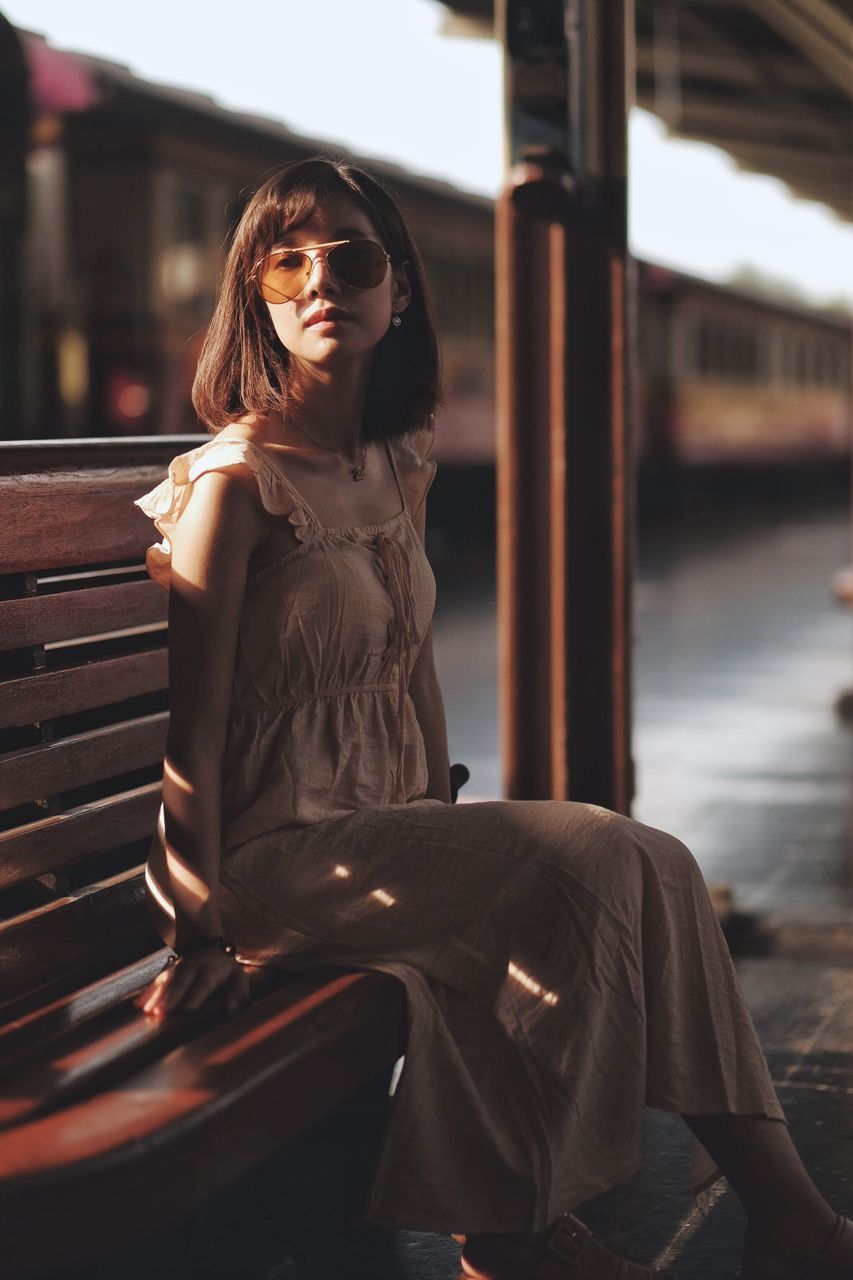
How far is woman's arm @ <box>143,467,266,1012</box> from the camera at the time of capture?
233 centimetres

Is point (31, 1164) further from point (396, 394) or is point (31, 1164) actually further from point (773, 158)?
point (773, 158)

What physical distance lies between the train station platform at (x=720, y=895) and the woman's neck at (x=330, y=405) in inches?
44.1

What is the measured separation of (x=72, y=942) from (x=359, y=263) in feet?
3.46

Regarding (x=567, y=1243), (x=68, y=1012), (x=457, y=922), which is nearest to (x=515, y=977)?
(x=457, y=922)

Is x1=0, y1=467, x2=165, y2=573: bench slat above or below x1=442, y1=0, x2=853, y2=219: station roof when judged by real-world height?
below

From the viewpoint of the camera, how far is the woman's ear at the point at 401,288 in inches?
108

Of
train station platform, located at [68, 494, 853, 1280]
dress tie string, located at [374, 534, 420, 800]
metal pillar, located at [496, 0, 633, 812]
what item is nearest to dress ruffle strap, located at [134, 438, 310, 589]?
dress tie string, located at [374, 534, 420, 800]

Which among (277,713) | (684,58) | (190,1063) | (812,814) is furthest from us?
(684,58)

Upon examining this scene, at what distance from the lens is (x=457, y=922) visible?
2385 millimetres

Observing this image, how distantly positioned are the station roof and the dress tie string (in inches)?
162

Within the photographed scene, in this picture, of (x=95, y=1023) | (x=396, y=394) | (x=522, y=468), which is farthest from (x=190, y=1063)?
(x=522, y=468)

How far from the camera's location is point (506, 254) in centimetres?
411

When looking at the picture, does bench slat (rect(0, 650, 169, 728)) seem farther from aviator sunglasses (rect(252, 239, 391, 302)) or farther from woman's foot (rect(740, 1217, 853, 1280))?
woman's foot (rect(740, 1217, 853, 1280))

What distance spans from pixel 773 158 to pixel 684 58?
2.28 m
